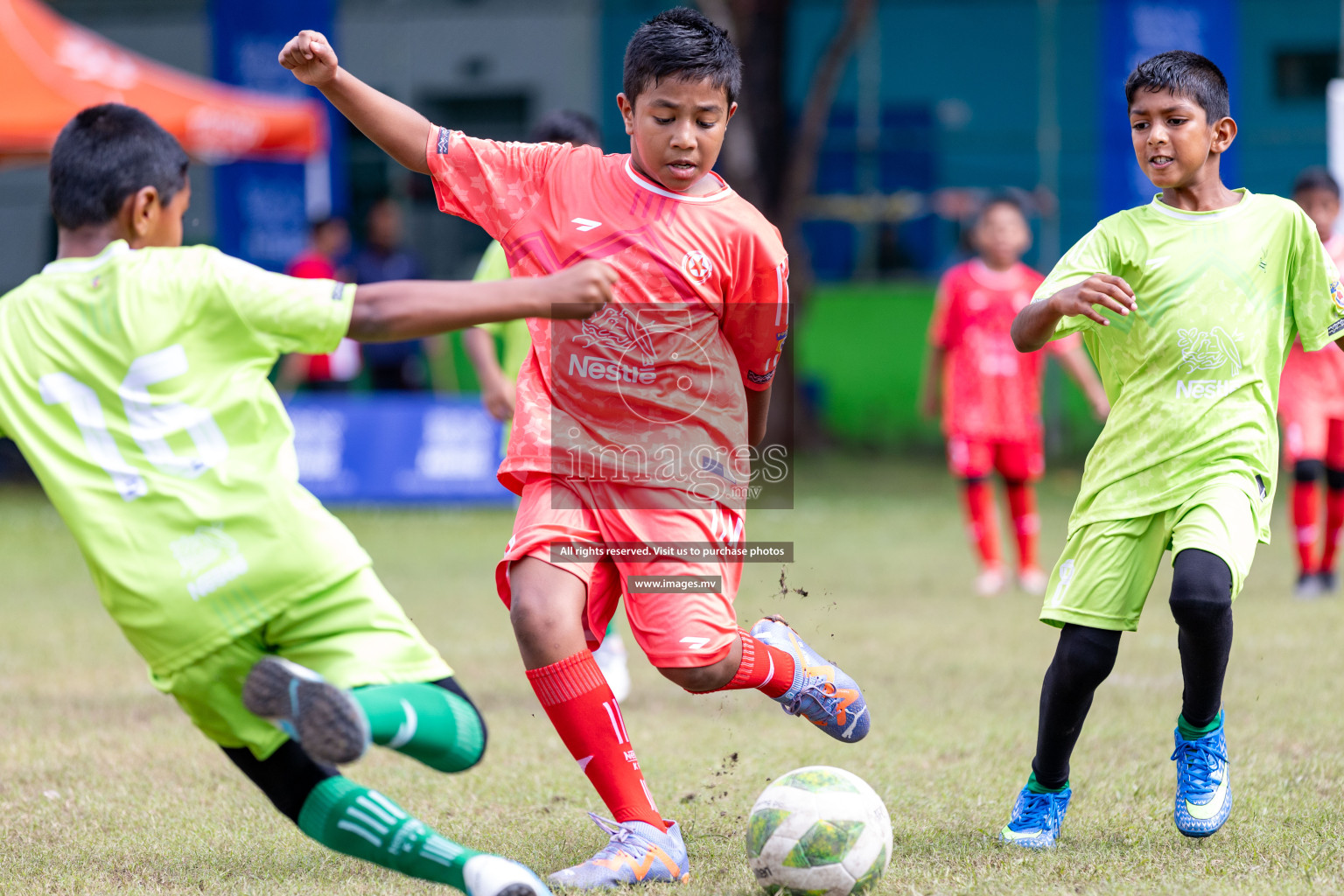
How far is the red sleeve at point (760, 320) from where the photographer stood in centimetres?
368

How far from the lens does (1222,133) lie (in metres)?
3.88

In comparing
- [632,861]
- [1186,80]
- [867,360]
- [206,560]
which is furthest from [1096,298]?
[867,360]

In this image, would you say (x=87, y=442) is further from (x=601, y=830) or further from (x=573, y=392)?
(x=601, y=830)

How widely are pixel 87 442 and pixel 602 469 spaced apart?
1.20m

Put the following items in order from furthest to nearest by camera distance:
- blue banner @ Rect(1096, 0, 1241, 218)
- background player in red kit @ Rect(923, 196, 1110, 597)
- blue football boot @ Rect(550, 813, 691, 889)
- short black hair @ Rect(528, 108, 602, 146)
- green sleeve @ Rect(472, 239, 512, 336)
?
blue banner @ Rect(1096, 0, 1241, 218)
background player in red kit @ Rect(923, 196, 1110, 597)
green sleeve @ Rect(472, 239, 512, 336)
short black hair @ Rect(528, 108, 602, 146)
blue football boot @ Rect(550, 813, 691, 889)

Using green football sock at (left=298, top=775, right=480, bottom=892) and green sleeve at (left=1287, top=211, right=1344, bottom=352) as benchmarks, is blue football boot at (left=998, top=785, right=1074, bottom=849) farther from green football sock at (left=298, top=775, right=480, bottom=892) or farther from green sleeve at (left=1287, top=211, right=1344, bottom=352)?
green football sock at (left=298, top=775, right=480, bottom=892)

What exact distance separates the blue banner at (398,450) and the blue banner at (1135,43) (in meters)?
5.88

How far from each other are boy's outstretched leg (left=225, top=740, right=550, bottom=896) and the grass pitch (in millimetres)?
470

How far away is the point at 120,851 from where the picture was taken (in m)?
3.83

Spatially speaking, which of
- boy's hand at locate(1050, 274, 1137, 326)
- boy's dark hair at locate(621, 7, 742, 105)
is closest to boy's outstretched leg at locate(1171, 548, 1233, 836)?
boy's hand at locate(1050, 274, 1137, 326)

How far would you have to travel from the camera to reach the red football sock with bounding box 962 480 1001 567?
28.2ft

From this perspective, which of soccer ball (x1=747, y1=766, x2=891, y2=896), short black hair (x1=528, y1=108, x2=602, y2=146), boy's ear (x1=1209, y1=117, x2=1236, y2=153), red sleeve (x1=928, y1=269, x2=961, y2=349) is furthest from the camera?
red sleeve (x1=928, y1=269, x2=961, y2=349)

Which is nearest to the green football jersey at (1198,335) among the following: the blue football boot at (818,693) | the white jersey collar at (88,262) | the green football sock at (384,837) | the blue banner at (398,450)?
the blue football boot at (818,693)

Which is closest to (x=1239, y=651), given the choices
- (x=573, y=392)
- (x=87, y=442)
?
(x=573, y=392)
